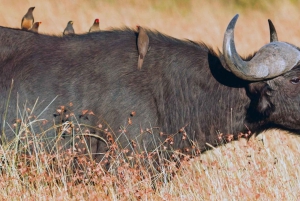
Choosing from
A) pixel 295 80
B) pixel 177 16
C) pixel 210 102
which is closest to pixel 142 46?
A: pixel 210 102

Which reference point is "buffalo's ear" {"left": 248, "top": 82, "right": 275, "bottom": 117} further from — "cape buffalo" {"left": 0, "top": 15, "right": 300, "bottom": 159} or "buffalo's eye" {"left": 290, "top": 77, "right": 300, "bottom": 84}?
"buffalo's eye" {"left": 290, "top": 77, "right": 300, "bottom": 84}

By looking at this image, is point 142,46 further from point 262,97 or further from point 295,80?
point 295,80

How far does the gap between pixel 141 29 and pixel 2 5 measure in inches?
775

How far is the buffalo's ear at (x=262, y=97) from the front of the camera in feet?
26.2

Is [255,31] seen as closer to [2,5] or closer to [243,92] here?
[2,5]

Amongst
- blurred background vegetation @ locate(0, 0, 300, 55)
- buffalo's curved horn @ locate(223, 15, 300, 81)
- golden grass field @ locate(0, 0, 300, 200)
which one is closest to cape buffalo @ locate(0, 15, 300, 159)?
buffalo's curved horn @ locate(223, 15, 300, 81)

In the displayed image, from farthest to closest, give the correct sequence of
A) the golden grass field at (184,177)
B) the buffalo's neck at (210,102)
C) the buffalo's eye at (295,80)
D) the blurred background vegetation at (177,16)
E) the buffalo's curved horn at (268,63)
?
the blurred background vegetation at (177,16) → the buffalo's neck at (210,102) → the buffalo's eye at (295,80) → the buffalo's curved horn at (268,63) → the golden grass field at (184,177)

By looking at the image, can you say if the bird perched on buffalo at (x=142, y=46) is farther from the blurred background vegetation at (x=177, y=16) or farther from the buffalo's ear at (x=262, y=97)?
the blurred background vegetation at (x=177, y=16)

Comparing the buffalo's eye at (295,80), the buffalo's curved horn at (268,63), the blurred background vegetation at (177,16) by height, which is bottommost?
the buffalo's eye at (295,80)

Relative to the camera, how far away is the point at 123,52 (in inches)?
319

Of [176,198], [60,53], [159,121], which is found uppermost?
[60,53]

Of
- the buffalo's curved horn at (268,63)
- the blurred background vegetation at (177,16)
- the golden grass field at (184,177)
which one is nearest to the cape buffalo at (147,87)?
the buffalo's curved horn at (268,63)

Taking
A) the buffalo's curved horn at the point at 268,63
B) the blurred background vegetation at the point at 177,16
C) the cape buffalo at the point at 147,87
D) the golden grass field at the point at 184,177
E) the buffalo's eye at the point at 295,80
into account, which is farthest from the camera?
the blurred background vegetation at the point at 177,16

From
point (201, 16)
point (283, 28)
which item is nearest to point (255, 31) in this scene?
point (283, 28)
